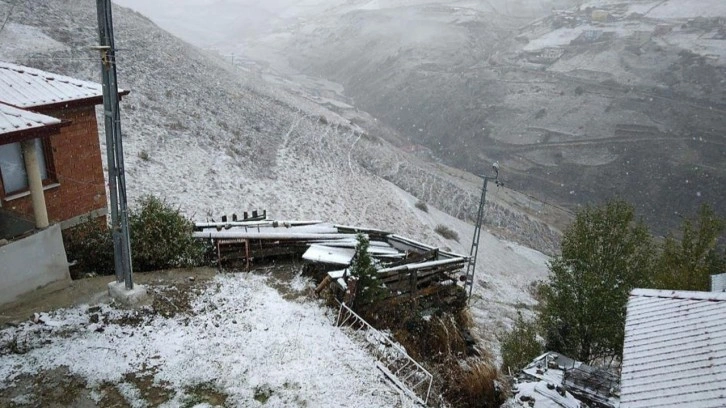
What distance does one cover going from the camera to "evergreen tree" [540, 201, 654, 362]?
60.2ft

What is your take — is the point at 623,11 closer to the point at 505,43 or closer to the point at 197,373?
the point at 505,43

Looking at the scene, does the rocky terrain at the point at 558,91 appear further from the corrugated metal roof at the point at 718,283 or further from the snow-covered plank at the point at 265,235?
the snow-covered plank at the point at 265,235

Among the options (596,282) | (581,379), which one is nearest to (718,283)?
(581,379)

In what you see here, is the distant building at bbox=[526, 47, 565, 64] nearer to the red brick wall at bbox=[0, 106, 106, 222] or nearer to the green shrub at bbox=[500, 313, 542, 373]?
the green shrub at bbox=[500, 313, 542, 373]

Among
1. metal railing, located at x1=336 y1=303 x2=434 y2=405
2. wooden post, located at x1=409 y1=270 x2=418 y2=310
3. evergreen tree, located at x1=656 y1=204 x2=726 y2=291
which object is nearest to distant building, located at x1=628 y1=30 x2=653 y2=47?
evergreen tree, located at x1=656 y1=204 x2=726 y2=291

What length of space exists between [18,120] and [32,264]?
304cm

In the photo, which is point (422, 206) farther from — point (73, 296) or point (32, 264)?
point (32, 264)

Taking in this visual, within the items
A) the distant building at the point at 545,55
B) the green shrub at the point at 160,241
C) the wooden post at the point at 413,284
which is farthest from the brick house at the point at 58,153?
the distant building at the point at 545,55

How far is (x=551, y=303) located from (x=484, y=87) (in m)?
79.1

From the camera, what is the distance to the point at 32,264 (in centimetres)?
1014

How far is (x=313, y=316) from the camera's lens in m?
11.0

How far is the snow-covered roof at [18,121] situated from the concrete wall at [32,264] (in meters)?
2.30

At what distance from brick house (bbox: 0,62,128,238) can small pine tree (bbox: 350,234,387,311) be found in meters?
6.88

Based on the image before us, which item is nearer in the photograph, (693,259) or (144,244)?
(144,244)
